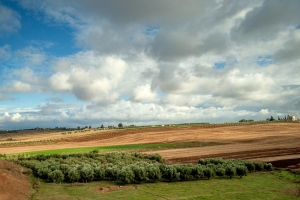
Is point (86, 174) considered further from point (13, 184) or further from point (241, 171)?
point (241, 171)

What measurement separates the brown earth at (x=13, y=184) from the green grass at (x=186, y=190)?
0.97m

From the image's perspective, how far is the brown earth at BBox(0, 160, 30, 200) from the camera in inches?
718

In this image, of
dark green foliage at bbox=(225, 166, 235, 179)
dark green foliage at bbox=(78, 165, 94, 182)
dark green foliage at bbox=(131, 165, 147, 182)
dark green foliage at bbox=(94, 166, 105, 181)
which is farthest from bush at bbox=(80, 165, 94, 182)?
dark green foliage at bbox=(225, 166, 235, 179)

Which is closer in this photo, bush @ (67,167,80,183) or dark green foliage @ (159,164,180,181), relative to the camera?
bush @ (67,167,80,183)

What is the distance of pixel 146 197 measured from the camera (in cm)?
1980

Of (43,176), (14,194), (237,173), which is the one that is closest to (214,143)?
(237,173)

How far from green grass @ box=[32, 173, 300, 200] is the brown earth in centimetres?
97

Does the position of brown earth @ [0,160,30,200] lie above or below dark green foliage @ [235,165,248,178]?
above

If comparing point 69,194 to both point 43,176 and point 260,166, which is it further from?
point 260,166

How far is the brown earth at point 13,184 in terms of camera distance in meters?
18.2

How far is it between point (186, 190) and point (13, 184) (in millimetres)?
12925

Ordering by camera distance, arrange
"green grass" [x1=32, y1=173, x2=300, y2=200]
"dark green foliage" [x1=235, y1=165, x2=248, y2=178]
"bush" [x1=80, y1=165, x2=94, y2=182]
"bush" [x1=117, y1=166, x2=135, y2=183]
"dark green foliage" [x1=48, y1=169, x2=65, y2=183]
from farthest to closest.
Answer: "dark green foliage" [x1=235, y1=165, x2=248, y2=178], "bush" [x1=80, y1=165, x2=94, y2=182], "dark green foliage" [x1=48, y1=169, x2=65, y2=183], "bush" [x1=117, y1=166, x2=135, y2=183], "green grass" [x1=32, y1=173, x2=300, y2=200]

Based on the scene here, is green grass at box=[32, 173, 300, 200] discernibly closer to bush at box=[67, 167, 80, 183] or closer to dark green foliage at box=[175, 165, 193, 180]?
dark green foliage at box=[175, 165, 193, 180]

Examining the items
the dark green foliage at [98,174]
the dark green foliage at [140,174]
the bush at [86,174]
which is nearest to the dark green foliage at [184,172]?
the dark green foliage at [140,174]
